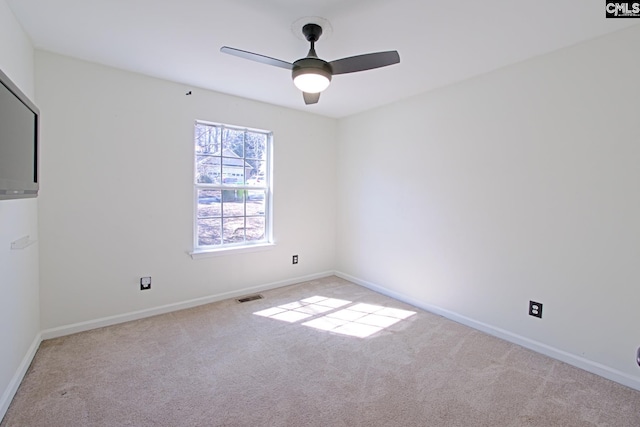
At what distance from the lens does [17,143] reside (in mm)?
1481

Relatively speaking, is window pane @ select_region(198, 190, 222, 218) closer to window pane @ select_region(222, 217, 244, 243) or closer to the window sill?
window pane @ select_region(222, 217, 244, 243)

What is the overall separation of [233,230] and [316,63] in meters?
2.35

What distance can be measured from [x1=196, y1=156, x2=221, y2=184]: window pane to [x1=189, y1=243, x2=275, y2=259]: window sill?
77 centimetres

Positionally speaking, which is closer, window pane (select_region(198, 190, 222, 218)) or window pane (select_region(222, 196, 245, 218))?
window pane (select_region(198, 190, 222, 218))

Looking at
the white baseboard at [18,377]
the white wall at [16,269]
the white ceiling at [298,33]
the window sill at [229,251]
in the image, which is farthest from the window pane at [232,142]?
the white baseboard at [18,377]

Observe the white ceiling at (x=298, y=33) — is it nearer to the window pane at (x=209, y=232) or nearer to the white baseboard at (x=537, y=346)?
the window pane at (x=209, y=232)

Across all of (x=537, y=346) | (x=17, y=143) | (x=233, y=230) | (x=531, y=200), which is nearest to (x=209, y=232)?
(x=233, y=230)

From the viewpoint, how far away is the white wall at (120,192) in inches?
100

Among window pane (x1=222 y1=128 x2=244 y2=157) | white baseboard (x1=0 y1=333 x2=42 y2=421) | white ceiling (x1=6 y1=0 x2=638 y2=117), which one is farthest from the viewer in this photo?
window pane (x1=222 y1=128 x2=244 y2=157)

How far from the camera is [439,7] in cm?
181

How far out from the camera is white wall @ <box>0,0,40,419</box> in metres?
1.77

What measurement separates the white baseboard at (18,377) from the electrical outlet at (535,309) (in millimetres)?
3601

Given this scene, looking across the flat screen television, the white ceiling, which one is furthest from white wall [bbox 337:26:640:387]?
the flat screen television

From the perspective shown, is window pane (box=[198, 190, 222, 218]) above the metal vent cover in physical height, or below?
above
